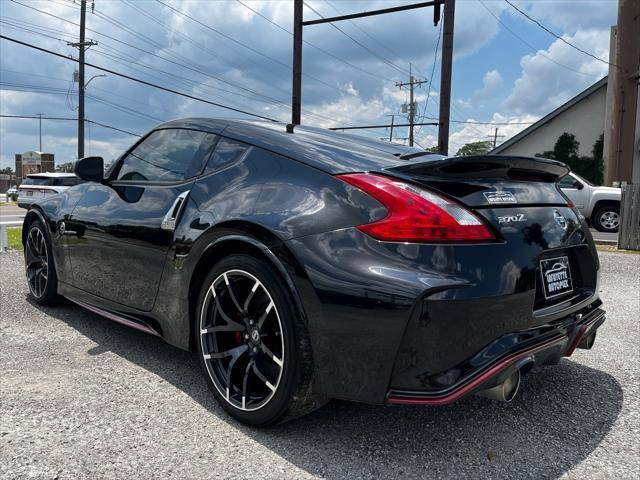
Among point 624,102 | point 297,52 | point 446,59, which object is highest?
point 624,102

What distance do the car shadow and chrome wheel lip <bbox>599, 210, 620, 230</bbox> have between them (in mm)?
12170

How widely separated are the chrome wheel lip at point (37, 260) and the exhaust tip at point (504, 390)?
3.47 metres

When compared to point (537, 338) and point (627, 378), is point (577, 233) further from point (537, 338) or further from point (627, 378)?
point (627, 378)

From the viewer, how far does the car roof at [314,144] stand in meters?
2.30

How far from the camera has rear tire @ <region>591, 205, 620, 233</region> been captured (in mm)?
13578

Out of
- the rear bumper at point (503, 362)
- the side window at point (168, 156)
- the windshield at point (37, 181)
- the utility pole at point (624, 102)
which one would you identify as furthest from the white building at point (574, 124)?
the rear bumper at point (503, 362)

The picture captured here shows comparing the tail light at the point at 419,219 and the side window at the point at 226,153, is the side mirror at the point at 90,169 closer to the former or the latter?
the side window at the point at 226,153

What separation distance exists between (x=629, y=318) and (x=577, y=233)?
2597 millimetres

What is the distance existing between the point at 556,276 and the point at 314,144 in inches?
50.2

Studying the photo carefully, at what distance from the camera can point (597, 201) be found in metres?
13.6

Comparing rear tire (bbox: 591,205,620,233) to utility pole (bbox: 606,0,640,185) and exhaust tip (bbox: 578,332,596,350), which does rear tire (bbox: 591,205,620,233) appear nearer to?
utility pole (bbox: 606,0,640,185)

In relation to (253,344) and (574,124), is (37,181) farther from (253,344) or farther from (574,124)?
(574,124)

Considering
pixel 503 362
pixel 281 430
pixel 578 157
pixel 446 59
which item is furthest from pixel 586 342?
pixel 578 157

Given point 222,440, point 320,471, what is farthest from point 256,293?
point 320,471
